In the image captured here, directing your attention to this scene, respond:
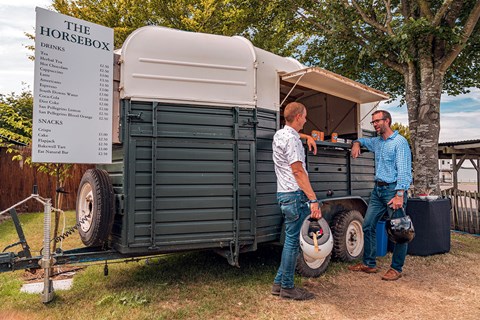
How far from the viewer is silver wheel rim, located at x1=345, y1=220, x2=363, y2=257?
16.7 ft

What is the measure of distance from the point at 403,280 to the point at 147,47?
13.5 ft

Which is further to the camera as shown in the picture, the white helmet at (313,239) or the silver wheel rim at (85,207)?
the silver wheel rim at (85,207)

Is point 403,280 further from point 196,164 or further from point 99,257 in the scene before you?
point 99,257

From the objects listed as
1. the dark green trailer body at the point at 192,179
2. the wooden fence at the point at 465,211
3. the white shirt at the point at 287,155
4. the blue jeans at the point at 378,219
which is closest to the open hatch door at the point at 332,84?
the dark green trailer body at the point at 192,179

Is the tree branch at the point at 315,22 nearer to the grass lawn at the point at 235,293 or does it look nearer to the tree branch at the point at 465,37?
the tree branch at the point at 465,37

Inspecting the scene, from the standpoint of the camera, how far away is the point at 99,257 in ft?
11.7

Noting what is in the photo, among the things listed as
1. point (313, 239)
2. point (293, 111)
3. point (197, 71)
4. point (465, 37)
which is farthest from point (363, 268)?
point (465, 37)

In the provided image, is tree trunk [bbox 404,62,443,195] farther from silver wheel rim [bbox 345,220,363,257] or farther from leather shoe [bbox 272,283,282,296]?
leather shoe [bbox 272,283,282,296]

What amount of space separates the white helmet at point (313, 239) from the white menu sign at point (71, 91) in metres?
2.12

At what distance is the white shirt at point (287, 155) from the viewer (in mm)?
3500

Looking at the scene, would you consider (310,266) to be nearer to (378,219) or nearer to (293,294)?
(293,294)

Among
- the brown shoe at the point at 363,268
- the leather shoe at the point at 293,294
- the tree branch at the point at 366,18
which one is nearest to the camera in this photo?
the leather shoe at the point at 293,294

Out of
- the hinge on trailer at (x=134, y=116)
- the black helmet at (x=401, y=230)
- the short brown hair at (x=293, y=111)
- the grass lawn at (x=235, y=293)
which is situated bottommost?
the grass lawn at (x=235, y=293)

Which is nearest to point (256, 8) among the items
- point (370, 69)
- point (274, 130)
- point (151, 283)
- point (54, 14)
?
point (370, 69)
